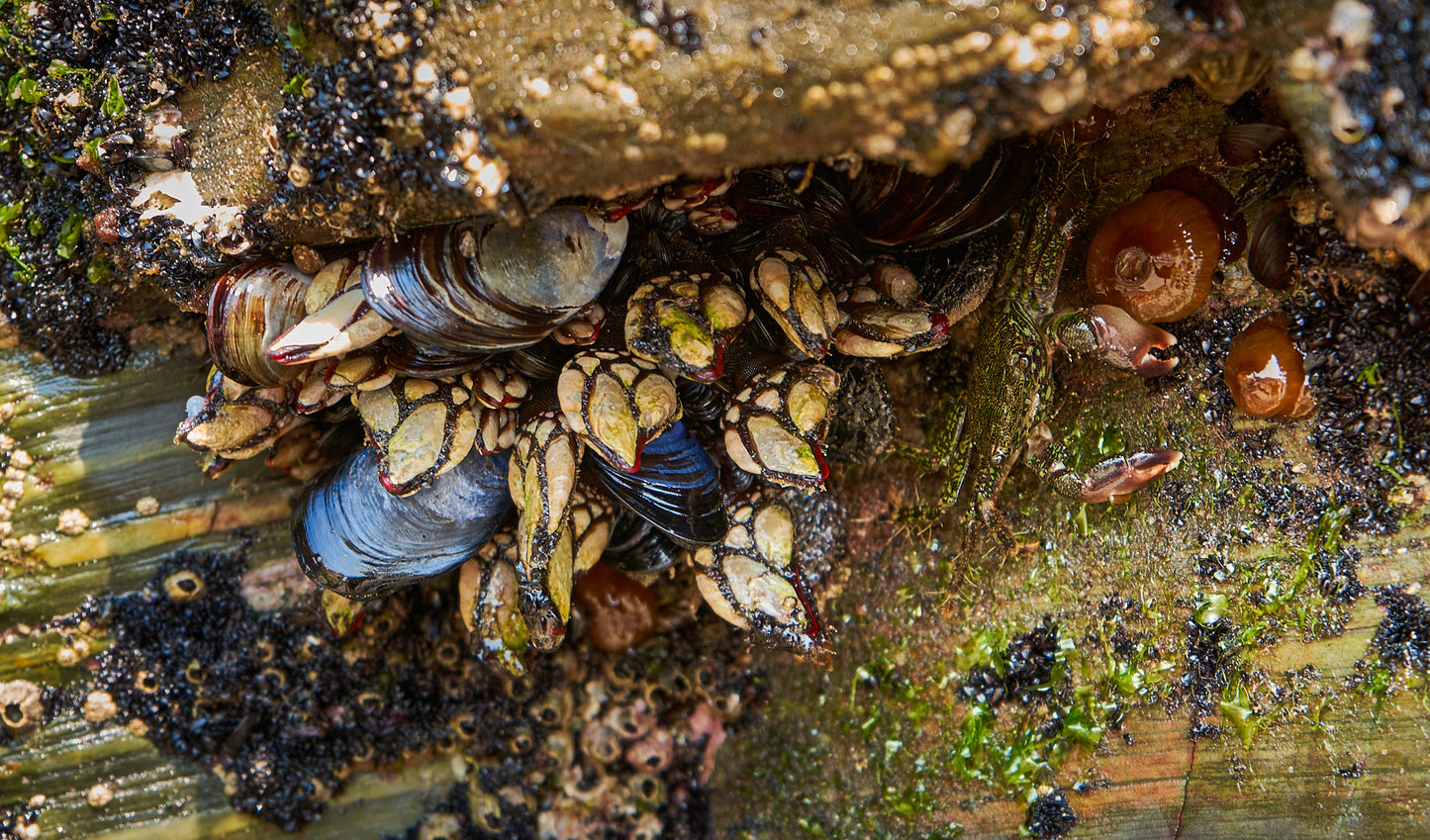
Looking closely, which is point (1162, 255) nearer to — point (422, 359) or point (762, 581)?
point (762, 581)

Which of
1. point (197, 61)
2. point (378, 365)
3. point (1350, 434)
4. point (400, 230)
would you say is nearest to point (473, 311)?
point (400, 230)

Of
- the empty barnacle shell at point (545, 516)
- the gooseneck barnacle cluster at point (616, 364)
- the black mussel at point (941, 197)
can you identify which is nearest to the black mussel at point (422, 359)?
the gooseneck barnacle cluster at point (616, 364)

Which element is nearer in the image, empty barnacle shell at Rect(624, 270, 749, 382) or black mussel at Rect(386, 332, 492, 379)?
empty barnacle shell at Rect(624, 270, 749, 382)

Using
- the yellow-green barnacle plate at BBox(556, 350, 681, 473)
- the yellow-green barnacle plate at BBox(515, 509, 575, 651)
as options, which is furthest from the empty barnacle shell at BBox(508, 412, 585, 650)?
the yellow-green barnacle plate at BBox(556, 350, 681, 473)

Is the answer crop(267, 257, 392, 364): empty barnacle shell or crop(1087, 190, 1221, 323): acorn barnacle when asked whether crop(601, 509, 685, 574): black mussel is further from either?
crop(1087, 190, 1221, 323): acorn barnacle

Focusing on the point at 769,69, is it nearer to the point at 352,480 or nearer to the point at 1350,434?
the point at 1350,434

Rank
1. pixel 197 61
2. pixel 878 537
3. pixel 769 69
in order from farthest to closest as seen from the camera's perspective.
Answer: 1. pixel 878 537
2. pixel 197 61
3. pixel 769 69
